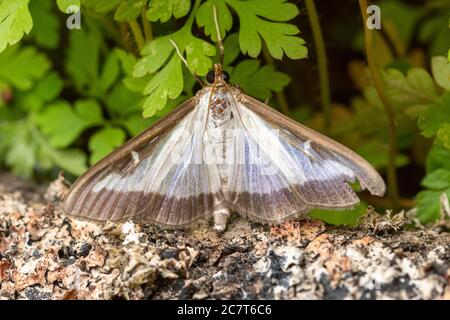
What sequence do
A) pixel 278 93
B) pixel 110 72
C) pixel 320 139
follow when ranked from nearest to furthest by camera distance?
pixel 320 139
pixel 278 93
pixel 110 72

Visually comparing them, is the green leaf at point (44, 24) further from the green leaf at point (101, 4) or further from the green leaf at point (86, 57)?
the green leaf at point (101, 4)

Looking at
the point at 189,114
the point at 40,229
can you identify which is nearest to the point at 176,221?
the point at 189,114

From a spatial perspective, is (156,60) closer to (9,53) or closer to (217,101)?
(217,101)

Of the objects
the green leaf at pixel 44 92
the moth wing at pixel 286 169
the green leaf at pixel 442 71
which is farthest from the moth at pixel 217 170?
the green leaf at pixel 44 92

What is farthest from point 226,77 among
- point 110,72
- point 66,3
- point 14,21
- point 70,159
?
point 70,159

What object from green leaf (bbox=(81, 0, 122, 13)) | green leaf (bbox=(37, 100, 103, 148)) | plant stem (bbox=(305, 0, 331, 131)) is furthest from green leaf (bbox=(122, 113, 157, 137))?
plant stem (bbox=(305, 0, 331, 131))

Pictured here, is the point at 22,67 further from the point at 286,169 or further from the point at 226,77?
the point at 286,169
